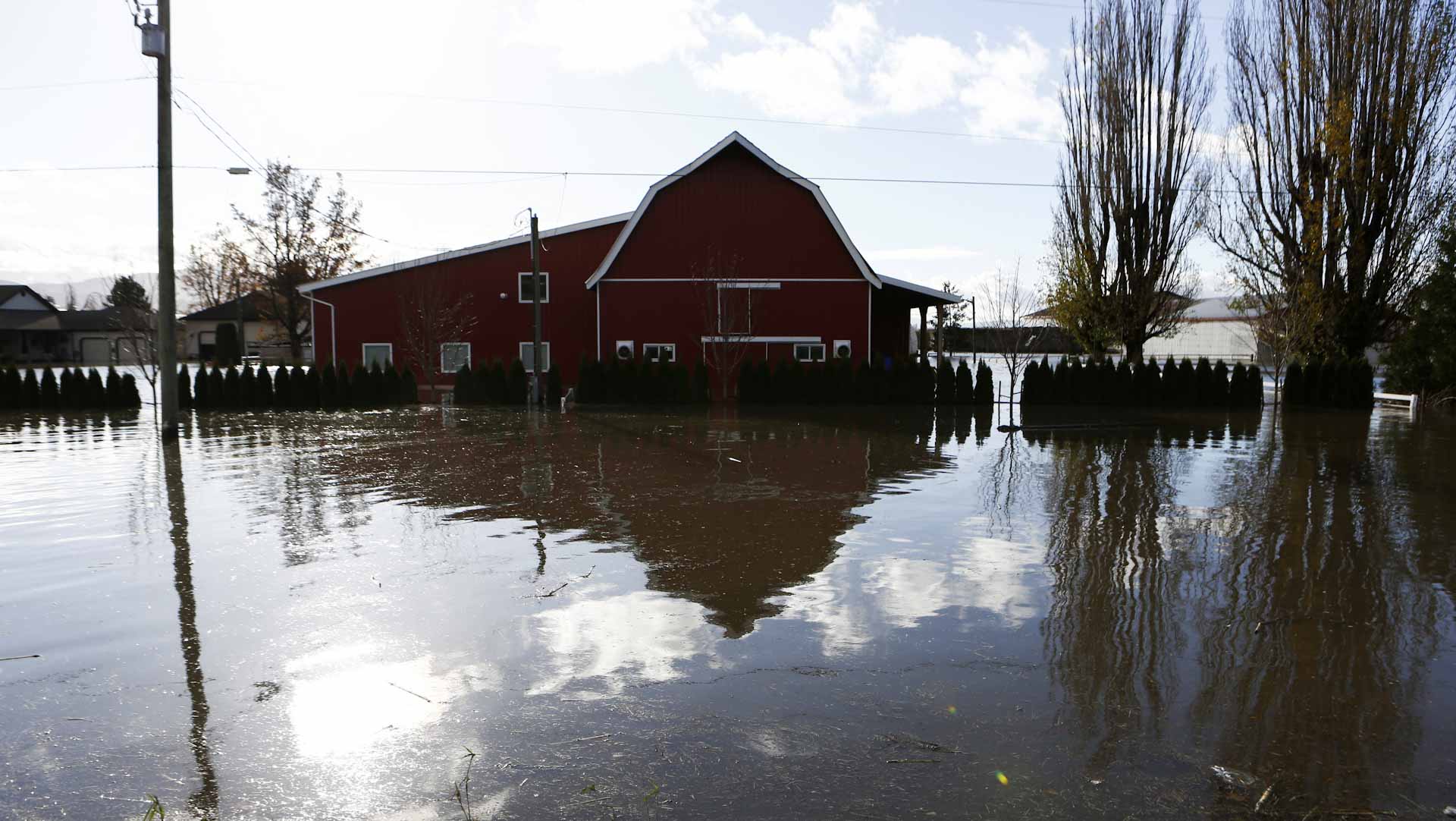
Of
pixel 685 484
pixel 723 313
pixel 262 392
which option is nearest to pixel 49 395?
pixel 262 392

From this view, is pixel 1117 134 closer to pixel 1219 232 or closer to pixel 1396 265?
pixel 1219 232

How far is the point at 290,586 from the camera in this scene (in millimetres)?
6555

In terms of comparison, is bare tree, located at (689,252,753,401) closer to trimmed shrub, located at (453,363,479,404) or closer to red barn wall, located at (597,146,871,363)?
red barn wall, located at (597,146,871,363)

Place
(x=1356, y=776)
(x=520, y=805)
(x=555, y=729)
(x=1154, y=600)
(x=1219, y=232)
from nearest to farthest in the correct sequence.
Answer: (x=520, y=805) < (x=1356, y=776) < (x=555, y=729) < (x=1154, y=600) < (x=1219, y=232)

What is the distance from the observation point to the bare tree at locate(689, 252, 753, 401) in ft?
94.4

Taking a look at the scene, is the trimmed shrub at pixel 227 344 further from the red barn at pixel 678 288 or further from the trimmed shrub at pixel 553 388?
the trimmed shrub at pixel 553 388

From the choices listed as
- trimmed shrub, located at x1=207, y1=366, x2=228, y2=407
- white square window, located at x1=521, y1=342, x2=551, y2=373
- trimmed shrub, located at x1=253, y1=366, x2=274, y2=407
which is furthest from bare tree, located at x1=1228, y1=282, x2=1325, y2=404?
trimmed shrub, located at x1=207, y1=366, x2=228, y2=407

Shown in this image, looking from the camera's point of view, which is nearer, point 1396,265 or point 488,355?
point 1396,265

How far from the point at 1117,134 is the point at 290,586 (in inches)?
1219

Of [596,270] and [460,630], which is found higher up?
[596,270]

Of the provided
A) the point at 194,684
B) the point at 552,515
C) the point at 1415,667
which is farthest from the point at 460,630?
the point at 1415,667

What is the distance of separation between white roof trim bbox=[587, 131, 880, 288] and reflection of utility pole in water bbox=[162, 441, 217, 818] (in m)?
20.2

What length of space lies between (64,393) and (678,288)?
1656cm

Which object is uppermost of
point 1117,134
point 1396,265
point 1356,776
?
point 1117,134
